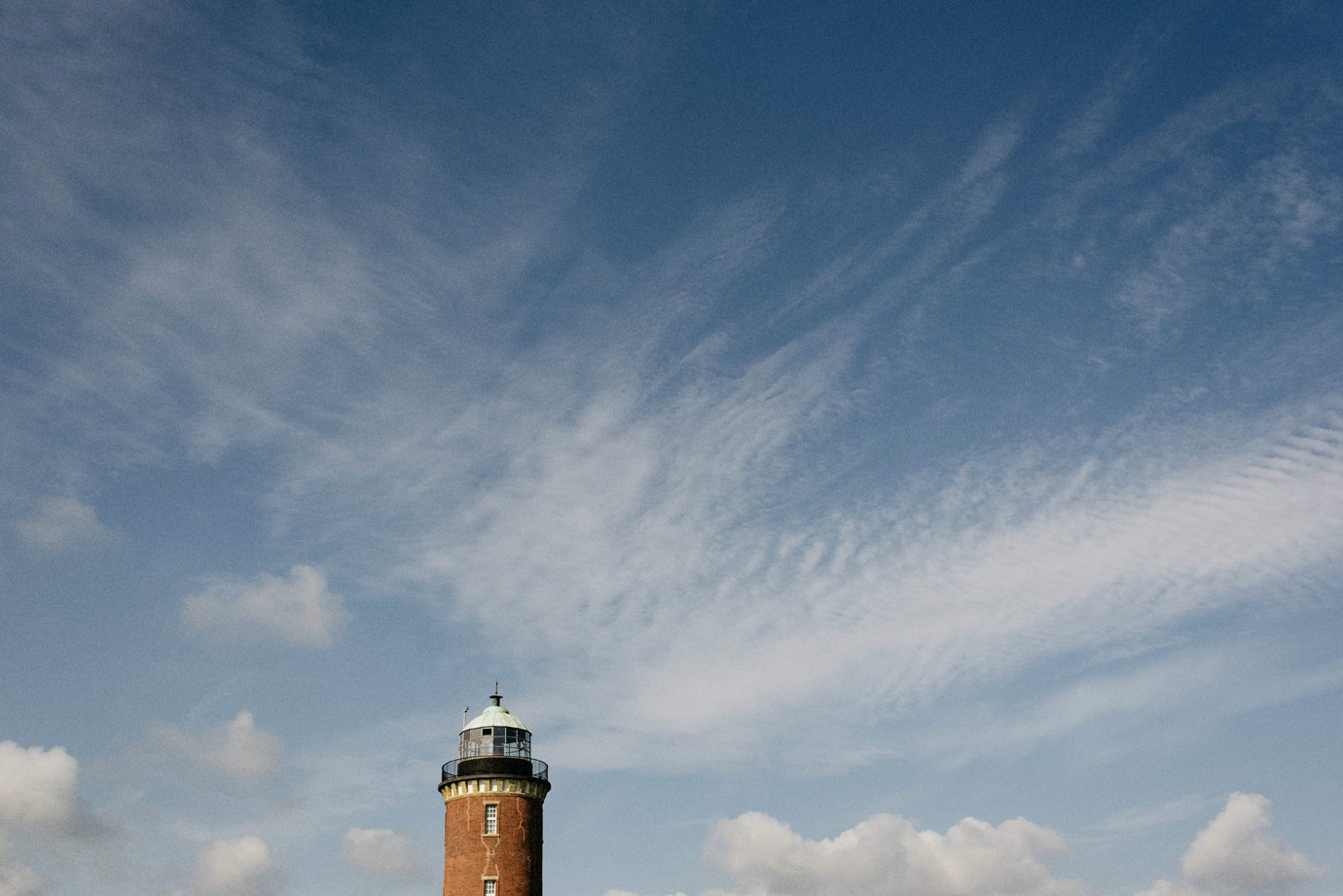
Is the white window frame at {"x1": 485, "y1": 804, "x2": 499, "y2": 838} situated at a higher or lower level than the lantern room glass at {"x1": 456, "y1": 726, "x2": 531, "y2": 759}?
lower

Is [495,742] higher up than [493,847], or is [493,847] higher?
[495,742]

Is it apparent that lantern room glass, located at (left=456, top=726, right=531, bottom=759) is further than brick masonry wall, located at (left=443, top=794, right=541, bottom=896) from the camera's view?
Yes

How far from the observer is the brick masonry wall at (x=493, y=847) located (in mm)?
66688

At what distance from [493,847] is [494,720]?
7.75 m

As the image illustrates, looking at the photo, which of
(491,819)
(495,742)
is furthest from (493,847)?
(495,742)

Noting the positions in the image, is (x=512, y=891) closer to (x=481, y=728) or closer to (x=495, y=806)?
(x=495, y=806)

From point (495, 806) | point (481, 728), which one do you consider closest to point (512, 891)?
point (495, 806)

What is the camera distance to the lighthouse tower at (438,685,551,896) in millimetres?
66875

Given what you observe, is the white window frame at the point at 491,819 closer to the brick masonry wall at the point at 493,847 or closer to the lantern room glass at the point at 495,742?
the brick masonry wall at the point at 493,847

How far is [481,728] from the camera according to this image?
232 ft

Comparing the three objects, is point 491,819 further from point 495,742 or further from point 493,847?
point 495,742

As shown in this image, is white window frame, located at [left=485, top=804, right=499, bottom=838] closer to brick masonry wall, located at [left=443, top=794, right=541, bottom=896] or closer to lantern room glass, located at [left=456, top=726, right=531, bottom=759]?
brick masonry wall, located at [left=443, top=794, right=541, bottom=896]

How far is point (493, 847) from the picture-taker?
67.2 m

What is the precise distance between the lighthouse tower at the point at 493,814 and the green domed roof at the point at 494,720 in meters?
0.06
